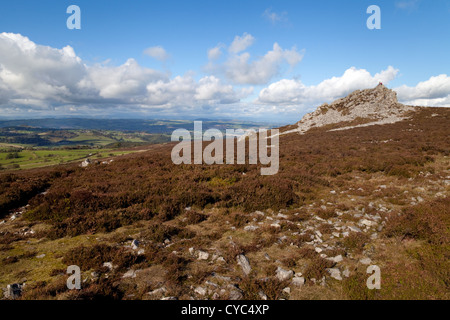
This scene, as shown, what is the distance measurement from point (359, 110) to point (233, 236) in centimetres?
6840

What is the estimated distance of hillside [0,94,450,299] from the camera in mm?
5164

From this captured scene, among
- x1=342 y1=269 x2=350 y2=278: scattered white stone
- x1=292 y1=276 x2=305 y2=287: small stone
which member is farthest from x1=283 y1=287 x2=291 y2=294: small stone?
x1=342 y1=269 x2=350 y2=278: scattered white stone

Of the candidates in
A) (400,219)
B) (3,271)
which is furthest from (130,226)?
(400,219)

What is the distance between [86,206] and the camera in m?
10.1

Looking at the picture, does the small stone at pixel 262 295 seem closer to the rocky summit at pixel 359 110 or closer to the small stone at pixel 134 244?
the small stone at pixel 134 244

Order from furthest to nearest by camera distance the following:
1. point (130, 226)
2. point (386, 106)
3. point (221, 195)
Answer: point (386, 106)
point (221, 195)
point (130, 226)

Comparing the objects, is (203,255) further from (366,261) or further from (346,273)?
(366,261)

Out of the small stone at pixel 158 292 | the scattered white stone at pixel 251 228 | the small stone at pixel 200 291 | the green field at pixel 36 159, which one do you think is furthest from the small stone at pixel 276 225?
the green field at pixel 36 159

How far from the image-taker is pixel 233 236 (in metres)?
8.00

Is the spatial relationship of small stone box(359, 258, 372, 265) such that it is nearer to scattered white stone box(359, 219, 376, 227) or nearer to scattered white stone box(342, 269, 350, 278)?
scattered white stone box(342, 269, 350, 278)

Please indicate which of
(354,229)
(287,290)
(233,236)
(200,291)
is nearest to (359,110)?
(354,229)

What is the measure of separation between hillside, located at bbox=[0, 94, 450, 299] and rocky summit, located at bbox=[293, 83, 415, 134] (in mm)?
45089

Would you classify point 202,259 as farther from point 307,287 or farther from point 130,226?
point 130,226
